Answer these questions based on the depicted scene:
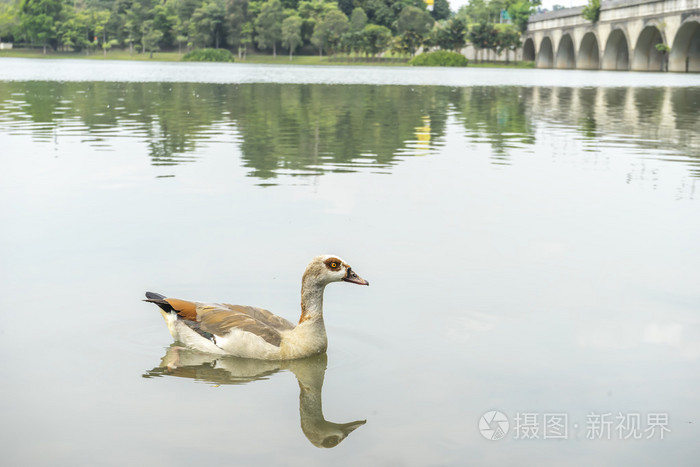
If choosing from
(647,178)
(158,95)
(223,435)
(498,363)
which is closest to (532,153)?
(647,178)

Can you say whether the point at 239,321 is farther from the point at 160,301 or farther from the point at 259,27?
the point at 259,27

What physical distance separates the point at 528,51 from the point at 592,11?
39086 mm

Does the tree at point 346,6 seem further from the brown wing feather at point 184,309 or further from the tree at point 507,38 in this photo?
the brown wing feather at point 184,309

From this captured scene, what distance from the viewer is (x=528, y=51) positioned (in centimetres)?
14262

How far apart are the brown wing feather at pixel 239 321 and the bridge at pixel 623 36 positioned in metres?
81.6

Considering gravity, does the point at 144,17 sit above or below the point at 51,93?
above

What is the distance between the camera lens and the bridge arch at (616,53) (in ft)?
344

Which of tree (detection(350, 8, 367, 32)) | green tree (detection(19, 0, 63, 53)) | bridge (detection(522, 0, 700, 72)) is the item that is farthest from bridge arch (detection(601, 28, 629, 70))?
green tree (detection(19, 0, 63, 53))

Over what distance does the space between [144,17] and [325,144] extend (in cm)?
14376

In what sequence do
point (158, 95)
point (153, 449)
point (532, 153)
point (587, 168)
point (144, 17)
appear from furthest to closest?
point (144, 17) → point (158, 95) → point (532, 153) → point (587, 168) → point (153, 449)

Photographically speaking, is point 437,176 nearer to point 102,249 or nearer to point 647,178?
point 647,178

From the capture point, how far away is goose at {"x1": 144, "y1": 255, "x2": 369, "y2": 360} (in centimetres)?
660

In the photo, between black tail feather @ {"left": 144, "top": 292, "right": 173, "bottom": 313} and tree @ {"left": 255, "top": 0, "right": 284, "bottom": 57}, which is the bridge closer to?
tree @ {"left": 255, "top": 0, "right": 284, "bottom": 57}

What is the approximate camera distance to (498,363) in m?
6.68
